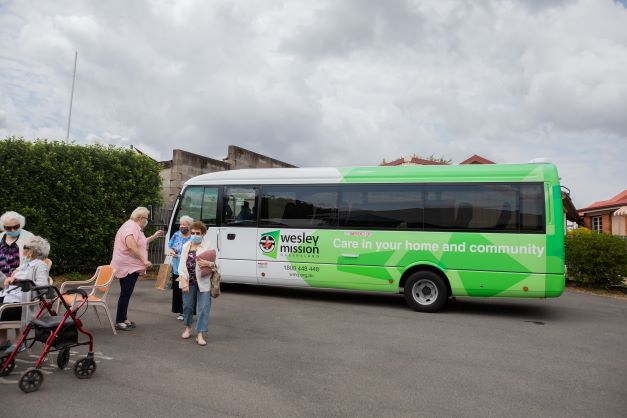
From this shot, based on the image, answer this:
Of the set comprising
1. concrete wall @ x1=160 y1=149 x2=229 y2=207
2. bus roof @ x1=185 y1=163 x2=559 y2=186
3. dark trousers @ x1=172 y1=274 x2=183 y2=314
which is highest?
concrete wall @ x1=160 y1=149 x2=229 y2=207

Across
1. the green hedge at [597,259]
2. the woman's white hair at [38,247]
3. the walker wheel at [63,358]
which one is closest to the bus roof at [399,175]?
the woman's white hair at [38,247]

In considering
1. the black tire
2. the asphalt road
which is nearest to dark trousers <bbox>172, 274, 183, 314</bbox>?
the asphalt road

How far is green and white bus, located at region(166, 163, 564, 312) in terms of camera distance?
862 centimetres

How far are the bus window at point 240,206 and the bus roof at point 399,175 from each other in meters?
0.22

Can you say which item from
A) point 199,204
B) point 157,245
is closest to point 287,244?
point 199,204

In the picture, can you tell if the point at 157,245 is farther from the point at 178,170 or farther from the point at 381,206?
the point at 381,206

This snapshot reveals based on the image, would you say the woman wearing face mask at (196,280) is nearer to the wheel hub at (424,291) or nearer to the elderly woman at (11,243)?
the elderly woman at (11,243)

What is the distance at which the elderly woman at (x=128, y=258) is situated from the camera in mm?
6812

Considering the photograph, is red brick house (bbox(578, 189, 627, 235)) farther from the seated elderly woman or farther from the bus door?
the seated elderly woman

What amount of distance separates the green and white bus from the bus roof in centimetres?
2

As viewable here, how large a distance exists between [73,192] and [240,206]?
4.64 meters

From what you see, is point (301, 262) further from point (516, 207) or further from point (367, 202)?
point (516, 207)

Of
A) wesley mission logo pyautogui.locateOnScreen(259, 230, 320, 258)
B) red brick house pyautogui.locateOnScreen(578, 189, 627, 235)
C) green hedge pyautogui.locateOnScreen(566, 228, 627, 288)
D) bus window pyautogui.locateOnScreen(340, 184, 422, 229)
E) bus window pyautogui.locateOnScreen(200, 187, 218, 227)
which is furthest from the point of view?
red brick house pyautogui.locateOnScreen(578, 189, 627, 235)

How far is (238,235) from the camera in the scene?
1067 centimetres
